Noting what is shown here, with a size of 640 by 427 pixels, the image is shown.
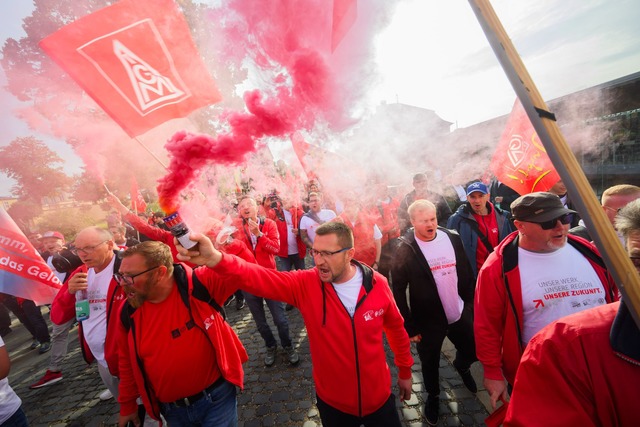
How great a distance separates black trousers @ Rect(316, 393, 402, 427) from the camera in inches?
86.4

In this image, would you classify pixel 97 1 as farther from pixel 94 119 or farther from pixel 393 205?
pixel 393 205

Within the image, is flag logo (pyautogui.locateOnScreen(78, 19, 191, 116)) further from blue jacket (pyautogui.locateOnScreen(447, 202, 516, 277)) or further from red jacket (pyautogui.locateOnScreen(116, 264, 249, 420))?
blue jacket (pyautogui.locateOnScreen(447, 202, 516, 277))

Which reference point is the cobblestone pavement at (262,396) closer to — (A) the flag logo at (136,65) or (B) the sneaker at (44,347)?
(B) the sneaker at (44,347)

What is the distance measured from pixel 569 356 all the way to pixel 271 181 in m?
5.96

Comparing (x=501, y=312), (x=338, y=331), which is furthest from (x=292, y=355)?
(x=501, y=312)

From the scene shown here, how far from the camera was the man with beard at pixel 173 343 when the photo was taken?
2.21 metres

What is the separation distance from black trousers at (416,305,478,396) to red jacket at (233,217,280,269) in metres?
2.55

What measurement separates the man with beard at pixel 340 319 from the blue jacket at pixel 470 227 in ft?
7.04

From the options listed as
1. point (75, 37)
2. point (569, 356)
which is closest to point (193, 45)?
point (75, 37)

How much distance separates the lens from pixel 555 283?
85.8 inches

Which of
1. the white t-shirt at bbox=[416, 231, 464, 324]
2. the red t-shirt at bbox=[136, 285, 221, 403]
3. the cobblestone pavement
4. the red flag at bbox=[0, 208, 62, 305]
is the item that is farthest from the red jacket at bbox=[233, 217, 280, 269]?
the red flag at bbox=[0, 208, 62, 305]

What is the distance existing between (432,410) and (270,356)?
2.45 meters

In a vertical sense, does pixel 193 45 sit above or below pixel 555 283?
above

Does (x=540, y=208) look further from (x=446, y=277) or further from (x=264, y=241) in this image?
(x=264, y=241)
